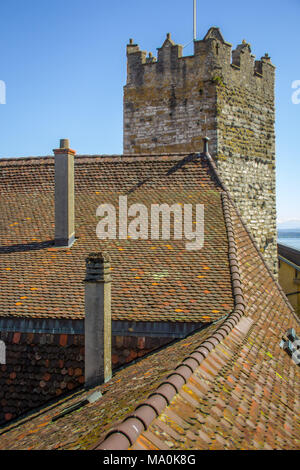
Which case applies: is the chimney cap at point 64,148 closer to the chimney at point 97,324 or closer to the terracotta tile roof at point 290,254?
the chimney at point 97,324

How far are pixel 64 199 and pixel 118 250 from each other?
1.56m

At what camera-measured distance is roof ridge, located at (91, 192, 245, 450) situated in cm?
362

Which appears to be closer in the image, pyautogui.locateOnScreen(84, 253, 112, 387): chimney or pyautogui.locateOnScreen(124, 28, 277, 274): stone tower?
pyautogui.locateOnScreen(84, 253, 112, 387): chimney

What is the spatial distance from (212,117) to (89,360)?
363 inches

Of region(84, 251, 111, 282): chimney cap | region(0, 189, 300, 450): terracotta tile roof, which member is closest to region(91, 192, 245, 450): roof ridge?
region(0, 189, 300, 450): terracotta tile roof

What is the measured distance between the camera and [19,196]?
39.4 feet

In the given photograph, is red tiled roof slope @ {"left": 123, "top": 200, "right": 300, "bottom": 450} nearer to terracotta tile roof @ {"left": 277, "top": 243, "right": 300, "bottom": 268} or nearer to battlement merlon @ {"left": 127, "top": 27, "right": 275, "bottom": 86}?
battlement merlon @ {"left": 127, "top": 27, "right": 275, "bottom": 86}

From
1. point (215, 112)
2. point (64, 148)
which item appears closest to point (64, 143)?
point (64, 148)

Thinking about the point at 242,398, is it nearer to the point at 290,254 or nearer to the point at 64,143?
the point at 64,143

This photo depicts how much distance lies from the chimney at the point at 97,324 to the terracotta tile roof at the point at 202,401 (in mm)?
306

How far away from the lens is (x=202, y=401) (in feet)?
15.7

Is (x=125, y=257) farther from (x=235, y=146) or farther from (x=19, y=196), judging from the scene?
(x=235, y=146)

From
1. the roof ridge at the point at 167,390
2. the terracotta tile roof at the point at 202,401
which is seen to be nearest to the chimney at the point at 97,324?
the terracotta tile roof at the point at 202,401

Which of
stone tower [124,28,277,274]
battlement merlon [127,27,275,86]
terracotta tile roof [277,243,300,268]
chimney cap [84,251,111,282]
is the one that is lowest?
terracotta tile roof [277,243,300,268]
